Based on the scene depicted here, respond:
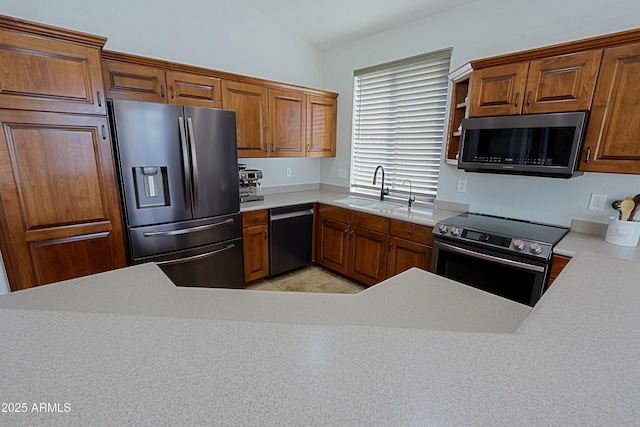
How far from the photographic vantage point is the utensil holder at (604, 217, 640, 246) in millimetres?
1781

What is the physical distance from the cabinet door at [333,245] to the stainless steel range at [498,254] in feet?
3.38

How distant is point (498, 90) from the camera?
207 centimetres

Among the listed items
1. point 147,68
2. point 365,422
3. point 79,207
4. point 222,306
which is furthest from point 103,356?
point 147,68

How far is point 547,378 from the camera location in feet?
1.69

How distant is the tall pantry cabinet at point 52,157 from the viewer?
1632mm

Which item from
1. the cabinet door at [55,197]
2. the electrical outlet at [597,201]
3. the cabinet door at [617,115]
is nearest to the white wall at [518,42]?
the electrical outlet at [597,201]

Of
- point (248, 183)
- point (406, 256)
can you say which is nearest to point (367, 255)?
point (406, 256)

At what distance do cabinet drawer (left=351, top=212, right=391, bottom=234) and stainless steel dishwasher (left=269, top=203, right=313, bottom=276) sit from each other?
591 millimetres

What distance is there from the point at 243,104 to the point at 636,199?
3087 mm

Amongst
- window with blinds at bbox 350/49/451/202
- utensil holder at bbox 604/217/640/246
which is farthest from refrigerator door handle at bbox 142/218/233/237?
utensil holder at bbox 604/217/640/246

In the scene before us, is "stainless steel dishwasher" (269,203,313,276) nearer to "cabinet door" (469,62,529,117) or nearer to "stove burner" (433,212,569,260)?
"stove burner" (433,212,569,260)

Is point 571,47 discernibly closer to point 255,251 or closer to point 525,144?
point 525,144

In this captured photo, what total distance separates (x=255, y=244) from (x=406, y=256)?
1463mm

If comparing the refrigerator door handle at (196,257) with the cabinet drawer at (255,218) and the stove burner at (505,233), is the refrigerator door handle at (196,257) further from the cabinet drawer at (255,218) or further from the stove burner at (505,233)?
the stove burner at (505,233)
